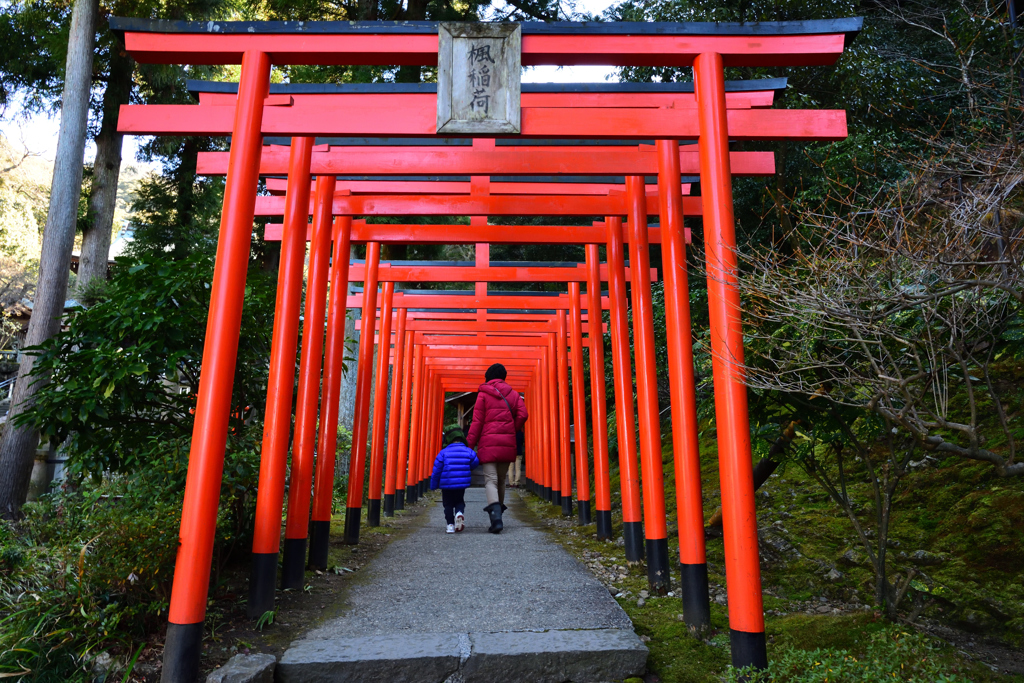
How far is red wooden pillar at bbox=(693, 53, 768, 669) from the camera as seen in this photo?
3334 millimetres

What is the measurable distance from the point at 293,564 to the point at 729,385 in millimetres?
3271

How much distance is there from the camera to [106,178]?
10812 millimetres

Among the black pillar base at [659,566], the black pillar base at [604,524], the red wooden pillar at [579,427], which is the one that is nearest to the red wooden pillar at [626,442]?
the black pillar base at [659,566]

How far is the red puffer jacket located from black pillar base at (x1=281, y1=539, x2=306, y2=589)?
10.9 feet

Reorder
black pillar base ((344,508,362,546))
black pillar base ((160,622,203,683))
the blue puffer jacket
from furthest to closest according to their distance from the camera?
the blue puffer jacket < black pillar base ((344,508,362,546)) < black pillar base ((160,622,203,683))

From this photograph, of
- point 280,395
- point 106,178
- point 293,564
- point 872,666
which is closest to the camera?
point 872,666

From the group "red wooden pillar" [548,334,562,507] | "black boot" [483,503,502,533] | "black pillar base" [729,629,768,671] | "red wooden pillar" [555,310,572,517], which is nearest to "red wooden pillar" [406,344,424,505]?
"red wooden pillar" [548,334,562,507]

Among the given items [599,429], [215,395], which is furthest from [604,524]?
[215,395]

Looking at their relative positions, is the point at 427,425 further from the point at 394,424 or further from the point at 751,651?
the point at 751,651

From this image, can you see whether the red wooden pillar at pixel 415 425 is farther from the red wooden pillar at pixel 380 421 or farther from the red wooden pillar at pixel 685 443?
the red wooden pillar at pixel 685 443

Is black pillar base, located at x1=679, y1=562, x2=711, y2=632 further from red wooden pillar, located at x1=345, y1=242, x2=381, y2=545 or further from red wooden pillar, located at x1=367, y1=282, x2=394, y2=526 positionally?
red wooden pillar, located at x1=367, y1=282, x2=394, y2=526

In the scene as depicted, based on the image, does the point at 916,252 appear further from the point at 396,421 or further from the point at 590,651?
the point at 396,421

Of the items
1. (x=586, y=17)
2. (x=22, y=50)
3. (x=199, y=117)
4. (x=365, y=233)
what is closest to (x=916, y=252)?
(x=199, y=117)

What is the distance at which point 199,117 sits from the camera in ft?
14.9
